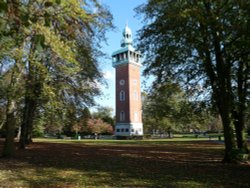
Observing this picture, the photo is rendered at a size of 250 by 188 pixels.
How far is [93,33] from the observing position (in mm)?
17125

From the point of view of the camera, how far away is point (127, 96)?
66250mm

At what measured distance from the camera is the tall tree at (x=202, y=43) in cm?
1216

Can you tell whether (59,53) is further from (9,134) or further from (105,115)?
(105,115)

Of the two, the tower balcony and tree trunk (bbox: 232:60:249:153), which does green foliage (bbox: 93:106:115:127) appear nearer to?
the tower balcony

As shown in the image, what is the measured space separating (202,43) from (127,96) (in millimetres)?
53302

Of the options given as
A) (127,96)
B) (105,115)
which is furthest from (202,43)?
(105,115)

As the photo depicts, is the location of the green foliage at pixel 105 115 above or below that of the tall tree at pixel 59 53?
above

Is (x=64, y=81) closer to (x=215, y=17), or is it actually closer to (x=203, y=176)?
(x=215, y=17)

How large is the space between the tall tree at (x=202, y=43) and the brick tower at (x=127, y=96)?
49.0 metres

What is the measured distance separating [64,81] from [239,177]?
37.2ft

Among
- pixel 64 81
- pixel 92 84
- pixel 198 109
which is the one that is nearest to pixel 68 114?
pixel 92 84

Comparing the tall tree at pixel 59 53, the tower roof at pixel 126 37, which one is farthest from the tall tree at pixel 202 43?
the tower roof at pixel 126 37

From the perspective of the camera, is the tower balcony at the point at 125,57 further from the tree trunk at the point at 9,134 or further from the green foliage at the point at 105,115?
the tree trunk at the point at 9,134

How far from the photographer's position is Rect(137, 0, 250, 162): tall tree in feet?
39.9
